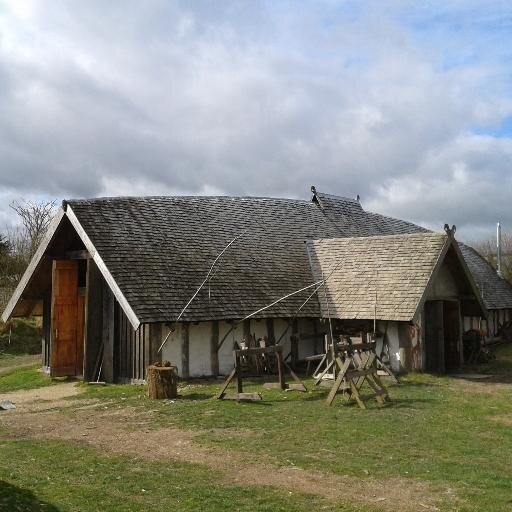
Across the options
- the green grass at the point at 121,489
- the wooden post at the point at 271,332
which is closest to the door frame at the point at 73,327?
the wooden post at the point at 271,332

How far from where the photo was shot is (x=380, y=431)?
10766 millimetres

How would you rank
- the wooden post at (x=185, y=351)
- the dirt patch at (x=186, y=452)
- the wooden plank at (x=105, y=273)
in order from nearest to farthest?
the dirt patch at (x=186, y=452), the wooden plank at (x=105, y=273), the wooden post at (x=185, y=351)

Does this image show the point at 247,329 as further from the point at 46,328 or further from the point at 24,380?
the point at 46,328

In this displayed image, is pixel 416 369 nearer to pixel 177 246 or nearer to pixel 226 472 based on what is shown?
pixel 177 246

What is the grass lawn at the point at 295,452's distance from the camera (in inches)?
285

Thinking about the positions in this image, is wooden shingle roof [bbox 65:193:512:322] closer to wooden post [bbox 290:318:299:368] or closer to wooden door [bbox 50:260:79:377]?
wooden post [bbox 290:318:299:368]

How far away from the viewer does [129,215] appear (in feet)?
66.8

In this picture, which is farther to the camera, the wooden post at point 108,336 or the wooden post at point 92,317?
the wooden post at point 92,317

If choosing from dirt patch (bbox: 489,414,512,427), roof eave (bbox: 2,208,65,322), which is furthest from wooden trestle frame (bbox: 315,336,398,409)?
roof eave (bbox: 2,208,65,322)

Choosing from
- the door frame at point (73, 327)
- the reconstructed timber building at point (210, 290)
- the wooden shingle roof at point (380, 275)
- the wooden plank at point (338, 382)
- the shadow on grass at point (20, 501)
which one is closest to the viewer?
the shadow on grass at point (20, 501)

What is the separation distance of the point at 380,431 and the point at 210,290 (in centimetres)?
873

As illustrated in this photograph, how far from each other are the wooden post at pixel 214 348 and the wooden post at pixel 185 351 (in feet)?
2.51

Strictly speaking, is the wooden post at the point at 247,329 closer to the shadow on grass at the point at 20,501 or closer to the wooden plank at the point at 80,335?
the wooden plank at the point at 80,335

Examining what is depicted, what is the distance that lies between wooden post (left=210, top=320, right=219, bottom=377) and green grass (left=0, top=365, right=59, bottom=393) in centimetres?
518
